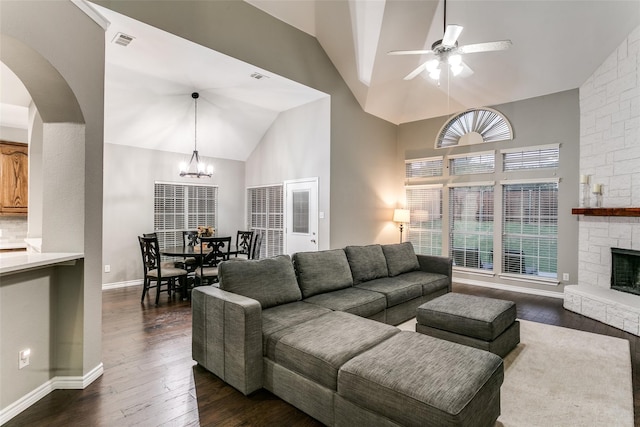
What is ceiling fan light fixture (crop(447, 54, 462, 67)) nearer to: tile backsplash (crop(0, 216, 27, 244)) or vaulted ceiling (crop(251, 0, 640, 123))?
vaulted ceiling (crop(251, 0, 640, 123))

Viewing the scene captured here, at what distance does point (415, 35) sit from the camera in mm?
5156

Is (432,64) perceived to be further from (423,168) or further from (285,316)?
(423,168)

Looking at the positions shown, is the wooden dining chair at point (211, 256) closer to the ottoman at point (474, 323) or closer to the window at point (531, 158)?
the ottoman at point (474, 323)

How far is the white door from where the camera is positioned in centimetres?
588

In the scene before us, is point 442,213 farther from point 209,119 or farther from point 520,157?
point 209,119

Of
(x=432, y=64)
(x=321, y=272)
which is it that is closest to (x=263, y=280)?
(x=321, y=272)

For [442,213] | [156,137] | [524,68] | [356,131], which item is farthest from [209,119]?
[524,68]

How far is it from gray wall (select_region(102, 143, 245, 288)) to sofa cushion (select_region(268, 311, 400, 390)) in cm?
475

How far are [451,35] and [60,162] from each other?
3833 mm

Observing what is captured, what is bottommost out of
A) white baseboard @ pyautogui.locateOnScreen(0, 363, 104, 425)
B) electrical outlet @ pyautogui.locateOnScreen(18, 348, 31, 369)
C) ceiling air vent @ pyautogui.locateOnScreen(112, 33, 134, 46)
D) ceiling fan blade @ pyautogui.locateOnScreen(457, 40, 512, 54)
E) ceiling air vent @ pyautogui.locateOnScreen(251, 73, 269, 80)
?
white baseboard @ pyautogui.locateOnScreen(0, 363, 104, 425)

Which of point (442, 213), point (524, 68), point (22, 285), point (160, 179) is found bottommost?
point (22, 285)

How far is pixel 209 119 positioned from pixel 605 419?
6.63 meters

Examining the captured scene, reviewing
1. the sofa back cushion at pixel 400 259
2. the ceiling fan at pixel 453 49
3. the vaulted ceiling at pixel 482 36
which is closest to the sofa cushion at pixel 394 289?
the sofa back cushion at pixel 400 259

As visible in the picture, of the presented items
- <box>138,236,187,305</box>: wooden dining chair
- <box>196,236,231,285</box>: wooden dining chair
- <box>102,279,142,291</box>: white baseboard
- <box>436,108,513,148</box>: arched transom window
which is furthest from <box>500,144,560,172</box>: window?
<box>102,279,142,291</box>: white baseboard
